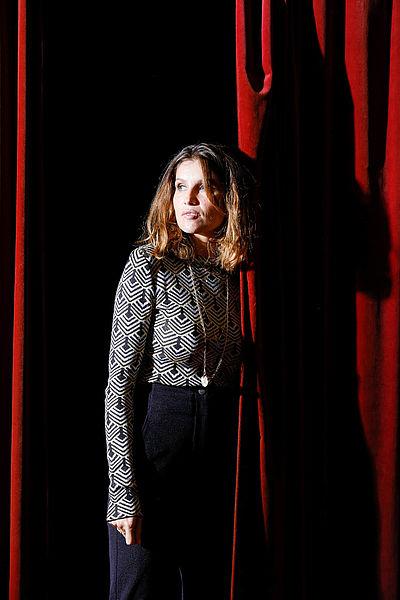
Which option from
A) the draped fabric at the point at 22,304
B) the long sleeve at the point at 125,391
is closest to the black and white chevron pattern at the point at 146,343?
the long sleeve at the point at 125,391

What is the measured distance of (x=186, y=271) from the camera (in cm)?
138

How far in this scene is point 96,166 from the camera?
179cm

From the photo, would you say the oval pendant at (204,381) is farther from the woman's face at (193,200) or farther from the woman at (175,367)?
the woman's face at (193,200)

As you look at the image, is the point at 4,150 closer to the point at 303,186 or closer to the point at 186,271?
the point at 186,271

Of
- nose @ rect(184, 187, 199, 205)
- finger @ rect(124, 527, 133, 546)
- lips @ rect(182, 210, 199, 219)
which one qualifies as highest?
→ nose @ rect(184, 187, 199, 205)

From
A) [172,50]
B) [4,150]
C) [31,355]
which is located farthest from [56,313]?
[172,50]

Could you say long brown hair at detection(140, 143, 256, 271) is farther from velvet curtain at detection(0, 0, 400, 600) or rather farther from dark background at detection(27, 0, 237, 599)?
dark background at detection(27, 0, 237, 599)

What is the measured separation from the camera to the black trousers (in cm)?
134

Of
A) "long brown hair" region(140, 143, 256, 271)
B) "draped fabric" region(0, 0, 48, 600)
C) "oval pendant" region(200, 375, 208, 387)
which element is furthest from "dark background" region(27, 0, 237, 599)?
"oval pendant" region(200, 375, 208, 387)

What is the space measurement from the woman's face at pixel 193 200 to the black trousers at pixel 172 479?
1.10ft

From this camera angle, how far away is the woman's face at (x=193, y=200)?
53.2 inches

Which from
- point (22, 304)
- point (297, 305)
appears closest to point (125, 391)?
point (22, 304)

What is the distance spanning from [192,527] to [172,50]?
4.23 feet

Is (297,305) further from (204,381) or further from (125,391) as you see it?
(125,391)
